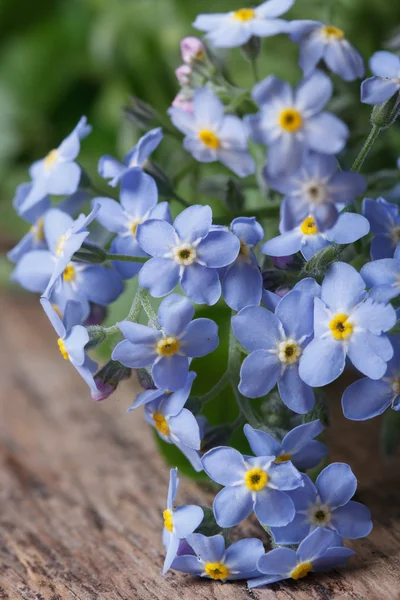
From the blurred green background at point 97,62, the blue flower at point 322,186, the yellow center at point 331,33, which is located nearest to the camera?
the blue flower at point 322,186

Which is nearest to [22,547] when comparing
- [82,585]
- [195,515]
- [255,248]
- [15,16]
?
[82,585]

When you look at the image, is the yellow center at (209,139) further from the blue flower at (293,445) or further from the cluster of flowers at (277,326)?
the blue flower at (293,445)

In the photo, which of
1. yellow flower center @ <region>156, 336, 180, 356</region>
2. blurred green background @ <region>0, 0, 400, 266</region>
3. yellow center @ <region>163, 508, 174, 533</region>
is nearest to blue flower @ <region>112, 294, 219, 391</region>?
yellow flower center @ <region>156, 336, 180, 356</region>

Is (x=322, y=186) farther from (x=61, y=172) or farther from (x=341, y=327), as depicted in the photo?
(x=61, y=172)

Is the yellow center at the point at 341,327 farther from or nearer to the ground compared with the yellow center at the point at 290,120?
→ nearer to the ground

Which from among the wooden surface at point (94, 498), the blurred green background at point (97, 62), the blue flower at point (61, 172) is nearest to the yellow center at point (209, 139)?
the blue flower at point (61, 172)

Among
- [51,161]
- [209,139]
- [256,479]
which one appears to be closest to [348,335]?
[256,479]

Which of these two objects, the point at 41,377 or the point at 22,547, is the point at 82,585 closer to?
the point at 22,547
